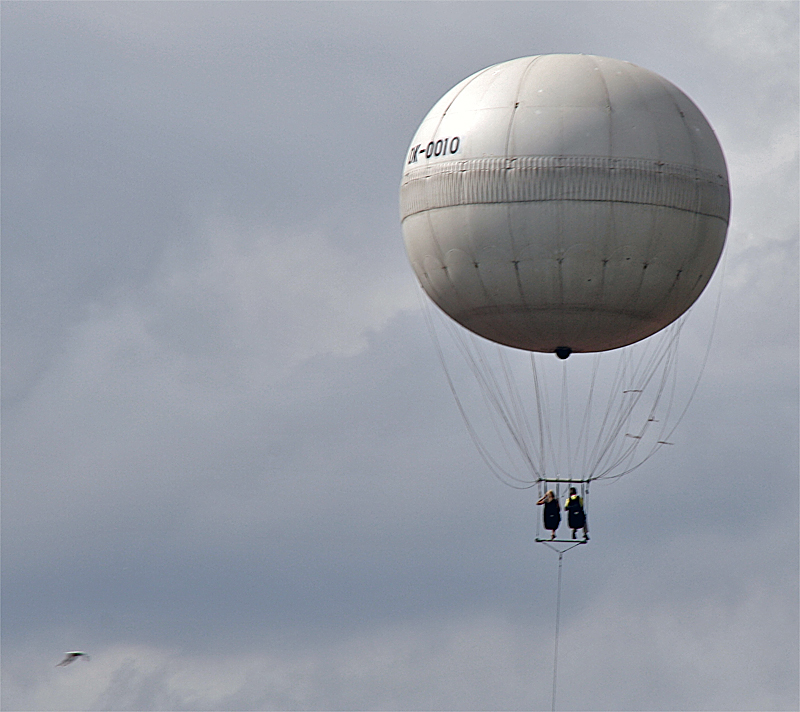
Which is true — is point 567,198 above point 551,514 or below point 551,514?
above

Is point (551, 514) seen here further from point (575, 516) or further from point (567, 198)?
point (567, 198)

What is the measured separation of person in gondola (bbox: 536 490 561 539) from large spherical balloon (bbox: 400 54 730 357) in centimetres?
536

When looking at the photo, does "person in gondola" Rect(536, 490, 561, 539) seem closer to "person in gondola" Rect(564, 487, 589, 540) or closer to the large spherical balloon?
"person in gondola" Rect(564, 487, 589, 540)

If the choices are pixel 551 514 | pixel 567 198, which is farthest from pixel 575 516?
pixel 567 198

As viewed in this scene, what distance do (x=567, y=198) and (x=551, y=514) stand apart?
1117cm

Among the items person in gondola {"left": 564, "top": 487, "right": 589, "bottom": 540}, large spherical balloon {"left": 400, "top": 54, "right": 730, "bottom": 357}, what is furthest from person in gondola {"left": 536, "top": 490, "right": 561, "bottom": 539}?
large spherical balloon {"left": 400, "top": 54, "right": 730, "bottom": 357}

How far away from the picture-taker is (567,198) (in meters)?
97.8

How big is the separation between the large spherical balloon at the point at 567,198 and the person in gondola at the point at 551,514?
536 cm

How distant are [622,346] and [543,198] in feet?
26.1

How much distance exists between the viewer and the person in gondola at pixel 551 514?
102 m

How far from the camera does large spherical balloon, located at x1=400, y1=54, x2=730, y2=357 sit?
3856 inches

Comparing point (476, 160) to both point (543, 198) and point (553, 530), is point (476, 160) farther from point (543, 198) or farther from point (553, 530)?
point (553, 530)

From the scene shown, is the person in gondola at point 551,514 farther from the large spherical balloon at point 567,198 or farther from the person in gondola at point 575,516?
the large spherical balloon at point 567,198

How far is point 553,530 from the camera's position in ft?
336
